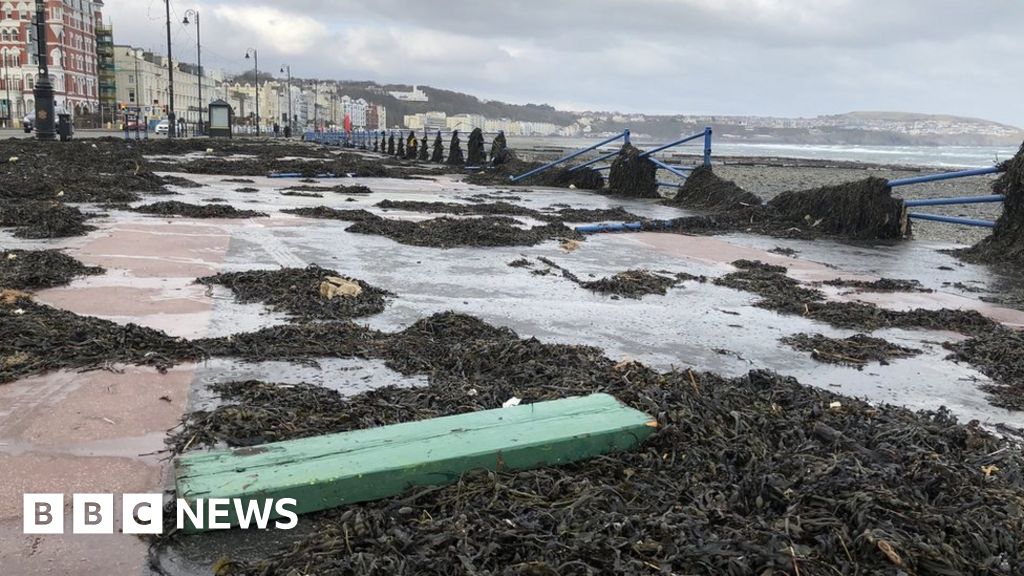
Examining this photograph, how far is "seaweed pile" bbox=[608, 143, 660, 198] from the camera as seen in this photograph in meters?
17.2

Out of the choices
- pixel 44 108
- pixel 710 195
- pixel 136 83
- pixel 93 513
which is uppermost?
pixel 136 83

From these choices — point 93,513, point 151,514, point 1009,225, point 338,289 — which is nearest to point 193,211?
point 338,289

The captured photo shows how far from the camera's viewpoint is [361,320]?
513 cm

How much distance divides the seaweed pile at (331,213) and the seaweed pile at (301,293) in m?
4.53

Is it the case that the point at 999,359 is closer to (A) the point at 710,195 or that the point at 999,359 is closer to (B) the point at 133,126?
(A) the point at 710,195

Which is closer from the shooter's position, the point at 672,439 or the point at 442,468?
the point at 442,468

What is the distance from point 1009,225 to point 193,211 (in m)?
10.4

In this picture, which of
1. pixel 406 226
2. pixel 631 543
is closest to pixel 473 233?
pixel 406 226

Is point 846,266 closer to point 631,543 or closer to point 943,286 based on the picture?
point 943,286

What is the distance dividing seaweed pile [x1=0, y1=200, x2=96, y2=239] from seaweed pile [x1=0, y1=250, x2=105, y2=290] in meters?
1.28

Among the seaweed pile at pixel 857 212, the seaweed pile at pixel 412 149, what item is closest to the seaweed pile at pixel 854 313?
the seaweed pile at pixel 857 212

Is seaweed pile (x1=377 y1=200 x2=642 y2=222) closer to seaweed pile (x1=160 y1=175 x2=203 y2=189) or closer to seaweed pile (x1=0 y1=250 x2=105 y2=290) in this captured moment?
seaweed pile (x1=160 y1=175 x2=203 y2=189)

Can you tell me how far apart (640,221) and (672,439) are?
29.7 ft

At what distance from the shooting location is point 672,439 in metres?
3.02
